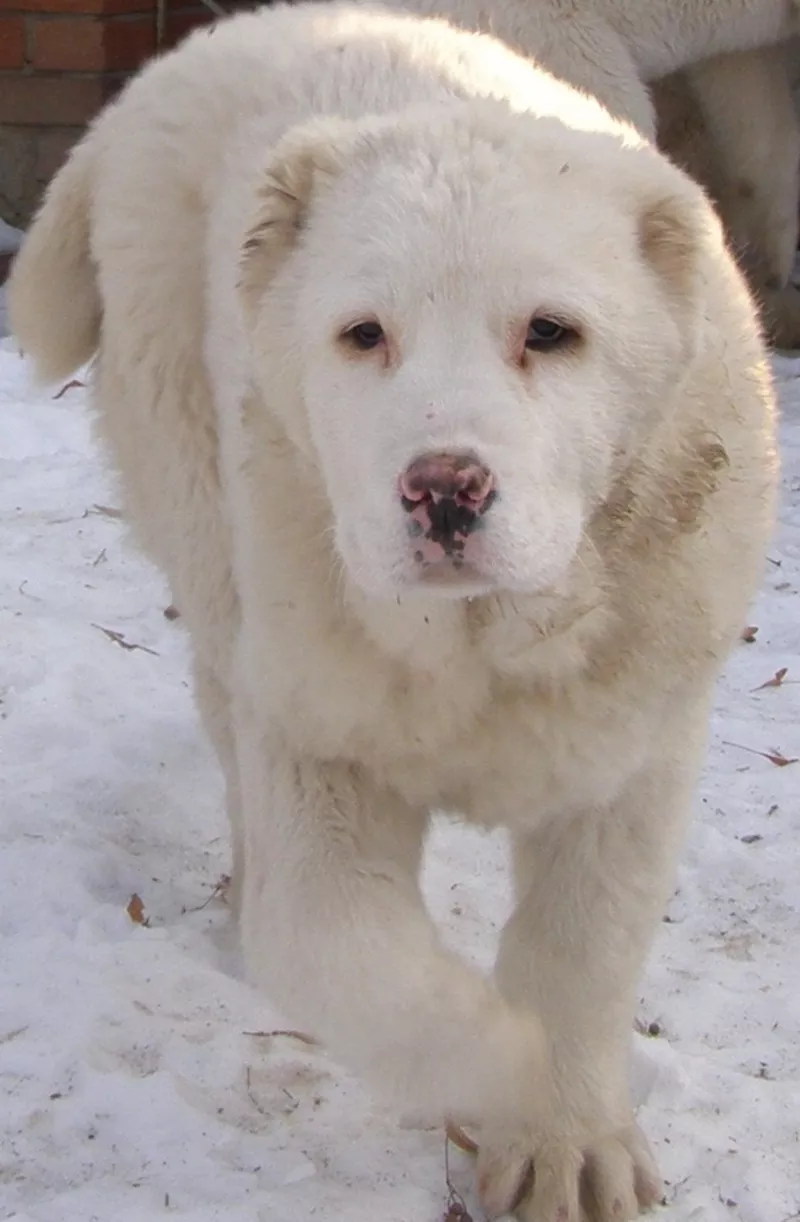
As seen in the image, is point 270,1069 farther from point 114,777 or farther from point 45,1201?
point 114,777

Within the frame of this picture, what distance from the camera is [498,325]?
2.33m

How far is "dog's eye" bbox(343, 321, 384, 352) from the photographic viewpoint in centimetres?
240

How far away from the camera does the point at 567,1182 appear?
2908 millimetres

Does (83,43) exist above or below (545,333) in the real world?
below

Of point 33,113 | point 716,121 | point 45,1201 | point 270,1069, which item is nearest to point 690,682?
point 270,1069

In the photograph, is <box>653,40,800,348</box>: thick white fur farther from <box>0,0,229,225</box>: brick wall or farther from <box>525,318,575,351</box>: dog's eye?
<box>525,318,575,351</box>: dog's eye

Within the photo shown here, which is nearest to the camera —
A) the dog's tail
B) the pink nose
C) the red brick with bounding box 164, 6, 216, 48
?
the pink nose

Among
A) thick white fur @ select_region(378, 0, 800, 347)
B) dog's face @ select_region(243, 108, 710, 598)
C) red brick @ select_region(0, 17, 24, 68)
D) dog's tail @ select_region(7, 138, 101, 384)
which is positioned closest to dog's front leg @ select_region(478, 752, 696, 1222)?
dog's face @ select_region(243, 108, 710, 598)

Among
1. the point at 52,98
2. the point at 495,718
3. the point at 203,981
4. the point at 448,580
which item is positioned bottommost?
the point at 52,98

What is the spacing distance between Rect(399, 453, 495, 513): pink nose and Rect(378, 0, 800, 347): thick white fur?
4060mm

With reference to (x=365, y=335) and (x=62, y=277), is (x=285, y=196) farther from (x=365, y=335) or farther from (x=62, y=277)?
(x=62, y=277)

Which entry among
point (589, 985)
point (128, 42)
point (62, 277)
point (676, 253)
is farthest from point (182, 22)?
point (589, 985)

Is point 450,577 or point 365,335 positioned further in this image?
point 365,335

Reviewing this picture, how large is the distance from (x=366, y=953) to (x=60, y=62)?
5758 millimetres
